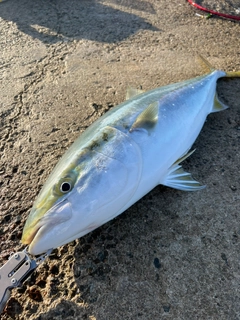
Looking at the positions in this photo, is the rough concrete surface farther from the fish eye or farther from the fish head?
the fish eye

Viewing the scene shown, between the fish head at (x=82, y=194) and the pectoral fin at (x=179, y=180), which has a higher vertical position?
A: the fish head at (x=82, y=194)

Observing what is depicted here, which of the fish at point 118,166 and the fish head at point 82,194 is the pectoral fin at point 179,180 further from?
the fish head at point 82,194

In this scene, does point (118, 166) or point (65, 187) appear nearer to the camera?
point (65, 187)

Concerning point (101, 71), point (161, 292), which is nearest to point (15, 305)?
point (161, 292)

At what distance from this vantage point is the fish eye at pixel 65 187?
1792 millimetres

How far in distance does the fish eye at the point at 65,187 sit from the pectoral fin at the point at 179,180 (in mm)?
729

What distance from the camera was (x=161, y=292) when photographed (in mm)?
1877

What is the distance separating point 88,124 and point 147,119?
0.87m

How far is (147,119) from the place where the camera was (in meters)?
2.21

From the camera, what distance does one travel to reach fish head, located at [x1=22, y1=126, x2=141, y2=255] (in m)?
1.73

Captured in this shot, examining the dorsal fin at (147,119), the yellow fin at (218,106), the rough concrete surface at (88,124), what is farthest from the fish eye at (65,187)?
the yellow fin at (218,106)

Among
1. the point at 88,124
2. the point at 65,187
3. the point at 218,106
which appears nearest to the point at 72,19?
the point at 88,124

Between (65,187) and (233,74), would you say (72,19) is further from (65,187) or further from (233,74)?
(65,187)

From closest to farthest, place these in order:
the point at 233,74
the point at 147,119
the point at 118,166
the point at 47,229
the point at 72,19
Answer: the point at 47,229
the point at 118,166
the point at 147,119
the point at 233,74
the point at 72,19
